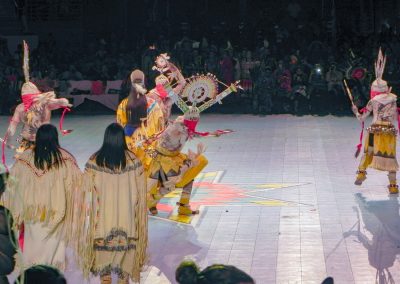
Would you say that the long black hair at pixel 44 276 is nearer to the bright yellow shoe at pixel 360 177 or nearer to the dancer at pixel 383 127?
the dancer at pixel 383 127

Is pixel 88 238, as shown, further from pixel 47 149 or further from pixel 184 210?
pixel 184 210

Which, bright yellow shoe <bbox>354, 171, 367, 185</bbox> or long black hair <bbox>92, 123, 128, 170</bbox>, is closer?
long black hair <bbox>92, 123, 128, 170</bbox>

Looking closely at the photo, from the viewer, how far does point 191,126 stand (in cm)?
1073

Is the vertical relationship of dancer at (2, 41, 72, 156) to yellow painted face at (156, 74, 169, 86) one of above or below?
below

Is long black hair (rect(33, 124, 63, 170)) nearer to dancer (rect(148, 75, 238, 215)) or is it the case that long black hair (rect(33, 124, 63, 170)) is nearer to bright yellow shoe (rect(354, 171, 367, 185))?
dancer (rect(148, 75, 238, 215))

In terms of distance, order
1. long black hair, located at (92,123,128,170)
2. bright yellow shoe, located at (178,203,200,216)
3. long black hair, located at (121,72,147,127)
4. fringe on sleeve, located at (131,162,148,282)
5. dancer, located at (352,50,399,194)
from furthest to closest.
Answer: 1. dancer, located at (352,50,399,194)
2. long black hair, located at (121,72,147,127)
3. bright yellow shoe, located at (178,203,200,216)
4. fringe on sleeve, located at (131,162,148,282)
5. long black hair, located at (92,123,128,170)

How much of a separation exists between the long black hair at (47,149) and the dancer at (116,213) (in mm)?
297

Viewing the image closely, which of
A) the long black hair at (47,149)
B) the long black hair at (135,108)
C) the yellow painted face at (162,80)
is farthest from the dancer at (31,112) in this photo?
the long black hair at (47,149)

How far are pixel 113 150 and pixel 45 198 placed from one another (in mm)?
782

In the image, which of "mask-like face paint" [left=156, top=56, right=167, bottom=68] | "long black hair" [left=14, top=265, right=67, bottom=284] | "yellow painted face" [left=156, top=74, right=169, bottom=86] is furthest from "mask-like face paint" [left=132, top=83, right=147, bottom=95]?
"long black hair" [left=14, top=265, right=67, bottom=284]

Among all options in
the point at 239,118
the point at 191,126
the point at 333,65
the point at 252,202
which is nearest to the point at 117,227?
the point at 191,126

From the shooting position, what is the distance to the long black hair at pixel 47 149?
7.58 metres

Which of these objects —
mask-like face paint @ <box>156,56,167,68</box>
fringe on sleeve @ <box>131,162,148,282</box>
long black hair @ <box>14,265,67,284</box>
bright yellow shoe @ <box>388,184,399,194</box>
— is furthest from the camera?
bright yellow shoe @ <box>388,184,399,194</box>

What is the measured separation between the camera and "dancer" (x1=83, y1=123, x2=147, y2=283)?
768 centimetres
